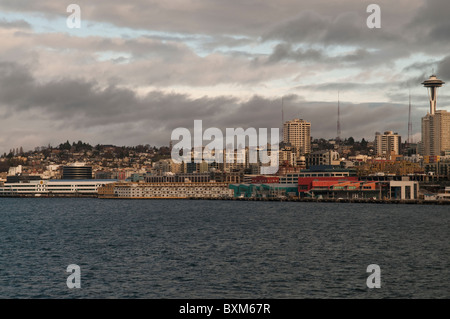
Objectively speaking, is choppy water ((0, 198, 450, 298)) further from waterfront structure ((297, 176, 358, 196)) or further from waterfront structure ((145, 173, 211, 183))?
waterfront structure ((145, 173, 211, 183))

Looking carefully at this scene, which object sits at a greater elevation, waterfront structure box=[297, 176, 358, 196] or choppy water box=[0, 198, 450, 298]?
waterfront structure box=[297, 176, 358, 196]

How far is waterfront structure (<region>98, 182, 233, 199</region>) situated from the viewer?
140 meters

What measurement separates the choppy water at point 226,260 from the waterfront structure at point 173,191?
8308 centimetres

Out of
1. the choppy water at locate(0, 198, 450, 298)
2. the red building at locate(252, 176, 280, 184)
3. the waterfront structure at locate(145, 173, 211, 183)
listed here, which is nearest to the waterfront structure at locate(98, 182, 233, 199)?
the red building at locate(252, 176, 280, 184)

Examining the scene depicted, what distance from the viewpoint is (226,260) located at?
111ft

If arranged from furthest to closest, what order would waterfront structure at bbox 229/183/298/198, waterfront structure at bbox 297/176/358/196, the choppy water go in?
waterfront structure at bbox 229/183/298/198 < waterfront structure at bbox 297/176/358/196 < the choppy water

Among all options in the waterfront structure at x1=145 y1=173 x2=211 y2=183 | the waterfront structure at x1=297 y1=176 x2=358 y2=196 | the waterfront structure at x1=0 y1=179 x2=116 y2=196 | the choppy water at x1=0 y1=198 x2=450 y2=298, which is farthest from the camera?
the waterfront structure at x1=145 y1=173 x2=211 y2=183

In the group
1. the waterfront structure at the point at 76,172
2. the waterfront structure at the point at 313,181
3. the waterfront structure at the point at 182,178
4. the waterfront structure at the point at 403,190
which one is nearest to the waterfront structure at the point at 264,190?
the waterfront structure at the point at 313,181

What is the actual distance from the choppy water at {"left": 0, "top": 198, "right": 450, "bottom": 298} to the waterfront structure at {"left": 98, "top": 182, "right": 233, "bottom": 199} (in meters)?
83.1

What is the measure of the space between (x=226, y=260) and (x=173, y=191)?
4233 inches

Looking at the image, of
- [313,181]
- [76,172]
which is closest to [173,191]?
[313,181]

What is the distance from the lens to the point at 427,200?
10438 centimetres

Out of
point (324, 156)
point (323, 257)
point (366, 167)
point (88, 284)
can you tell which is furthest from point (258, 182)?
point (88, 284)

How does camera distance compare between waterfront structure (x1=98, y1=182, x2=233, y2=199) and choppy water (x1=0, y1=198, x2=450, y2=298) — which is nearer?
choppy water (x1=0, y1=198, x2=450, y2=298)
